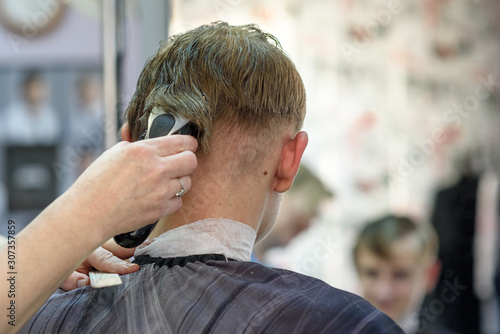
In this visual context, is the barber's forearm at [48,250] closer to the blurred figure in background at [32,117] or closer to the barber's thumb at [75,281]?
the barber's thumb at [75,281]

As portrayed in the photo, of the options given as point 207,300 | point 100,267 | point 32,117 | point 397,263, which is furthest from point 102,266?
point 32,117

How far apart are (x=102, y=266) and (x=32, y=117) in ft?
9.81

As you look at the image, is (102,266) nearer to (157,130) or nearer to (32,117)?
(157,130)

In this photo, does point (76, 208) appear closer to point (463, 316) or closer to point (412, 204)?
point (412, 204)

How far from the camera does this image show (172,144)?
3.76ft

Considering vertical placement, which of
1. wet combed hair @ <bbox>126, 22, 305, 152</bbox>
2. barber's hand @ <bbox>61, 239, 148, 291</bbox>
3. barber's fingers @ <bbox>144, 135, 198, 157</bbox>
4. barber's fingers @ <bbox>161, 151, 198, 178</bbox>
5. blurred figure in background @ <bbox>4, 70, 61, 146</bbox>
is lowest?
blurred figure in background @ <bbox>4, 70, 61, 146</bbox>

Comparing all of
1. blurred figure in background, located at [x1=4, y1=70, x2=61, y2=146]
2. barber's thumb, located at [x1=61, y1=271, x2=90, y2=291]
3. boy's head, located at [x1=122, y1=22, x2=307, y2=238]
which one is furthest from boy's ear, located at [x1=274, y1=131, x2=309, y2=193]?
blurred figure in background, located at [x1=4, y1=70, x2=61, y2=146]

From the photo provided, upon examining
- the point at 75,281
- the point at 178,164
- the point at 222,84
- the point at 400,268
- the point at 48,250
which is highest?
the point at 222,84

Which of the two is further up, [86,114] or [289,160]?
[289,160]

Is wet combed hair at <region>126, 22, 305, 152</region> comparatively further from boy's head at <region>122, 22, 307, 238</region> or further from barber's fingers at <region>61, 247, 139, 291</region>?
barber's fingers at <region>61, 247, 139, 291</region>

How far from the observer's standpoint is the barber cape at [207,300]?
1.15 metres

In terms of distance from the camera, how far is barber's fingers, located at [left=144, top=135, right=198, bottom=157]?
112 cm

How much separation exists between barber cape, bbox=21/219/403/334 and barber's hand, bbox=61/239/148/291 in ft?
0.07

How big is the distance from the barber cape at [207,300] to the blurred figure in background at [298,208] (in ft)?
6.73
